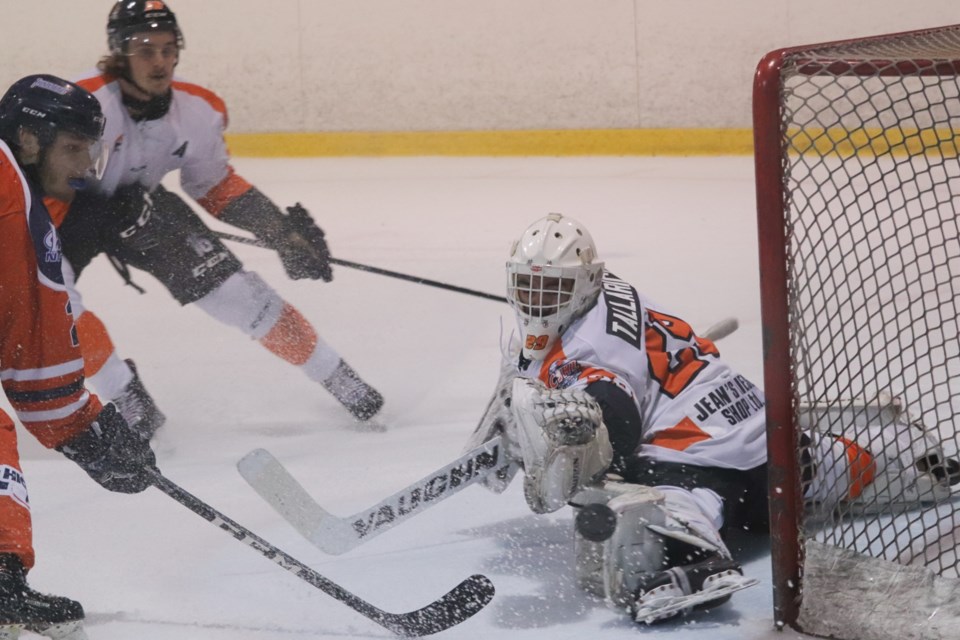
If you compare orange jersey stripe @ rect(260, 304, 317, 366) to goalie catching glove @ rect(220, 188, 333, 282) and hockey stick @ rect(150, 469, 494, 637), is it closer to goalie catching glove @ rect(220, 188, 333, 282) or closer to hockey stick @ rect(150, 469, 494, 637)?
goalie catching glove @ rect(220, 188, 333, 282)

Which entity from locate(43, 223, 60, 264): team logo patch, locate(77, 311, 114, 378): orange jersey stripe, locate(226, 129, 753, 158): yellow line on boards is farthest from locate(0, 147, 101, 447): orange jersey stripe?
locate(226, 129, 753, 158): yellow line on boards

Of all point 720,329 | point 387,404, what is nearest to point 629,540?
point 720,329

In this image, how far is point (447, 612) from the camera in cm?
218

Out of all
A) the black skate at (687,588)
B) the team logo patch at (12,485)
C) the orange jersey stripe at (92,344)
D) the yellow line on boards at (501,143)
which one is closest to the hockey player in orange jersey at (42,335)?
the team logo patch at (12,485)

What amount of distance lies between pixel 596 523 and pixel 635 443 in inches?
11.9

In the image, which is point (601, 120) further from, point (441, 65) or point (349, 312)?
point (349, 312)

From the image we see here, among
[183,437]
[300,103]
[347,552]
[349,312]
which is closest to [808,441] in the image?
[347,552]

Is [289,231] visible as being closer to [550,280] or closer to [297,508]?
[297,508]

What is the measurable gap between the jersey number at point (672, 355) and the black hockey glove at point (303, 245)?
1489 mm

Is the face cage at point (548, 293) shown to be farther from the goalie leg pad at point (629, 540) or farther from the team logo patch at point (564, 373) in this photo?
the goalie leg pad at point (629, 540)

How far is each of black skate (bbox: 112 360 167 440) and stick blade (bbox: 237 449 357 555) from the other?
1.05 metres

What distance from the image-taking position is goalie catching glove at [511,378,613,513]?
6.86 feet

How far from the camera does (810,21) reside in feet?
22.7

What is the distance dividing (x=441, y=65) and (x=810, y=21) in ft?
6.60
